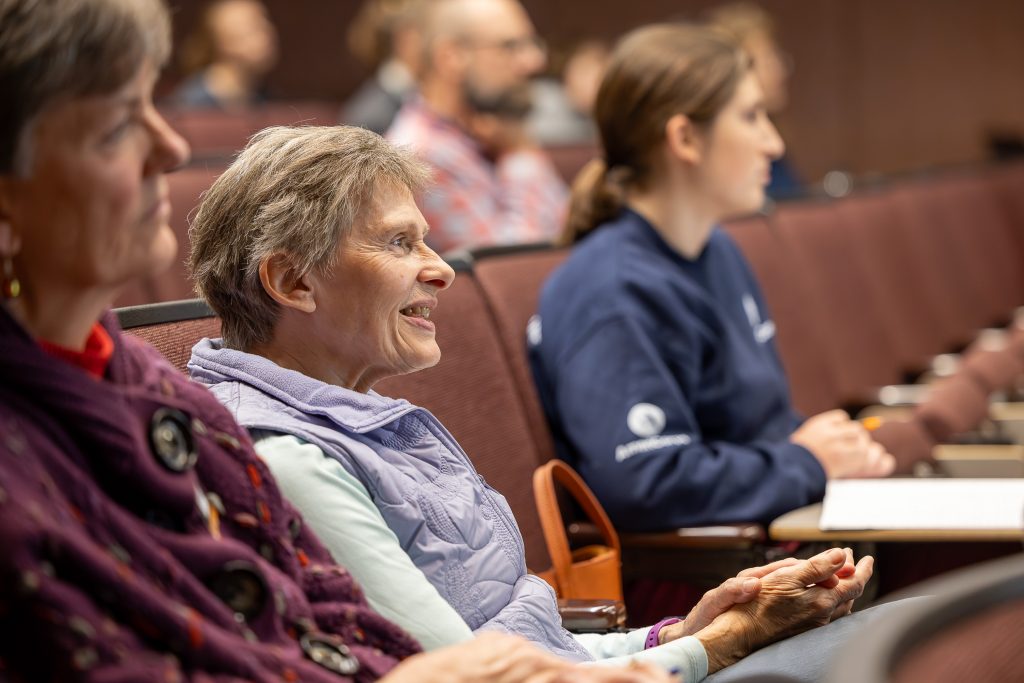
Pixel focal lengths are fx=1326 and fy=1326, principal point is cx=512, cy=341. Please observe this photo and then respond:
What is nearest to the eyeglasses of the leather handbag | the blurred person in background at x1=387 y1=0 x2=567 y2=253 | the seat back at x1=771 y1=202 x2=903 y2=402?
the blurred person in background at x1=387 y1=0 x2=567 y2=253

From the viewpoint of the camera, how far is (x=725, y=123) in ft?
7.75

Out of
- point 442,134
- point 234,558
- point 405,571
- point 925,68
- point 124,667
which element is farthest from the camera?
point 925,68

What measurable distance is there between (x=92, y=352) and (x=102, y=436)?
0.34 ft

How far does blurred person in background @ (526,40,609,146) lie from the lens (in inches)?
266

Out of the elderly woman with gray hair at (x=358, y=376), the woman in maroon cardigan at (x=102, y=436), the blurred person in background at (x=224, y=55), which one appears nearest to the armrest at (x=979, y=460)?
the elderly woman with gray hair at (x=358, y=376)

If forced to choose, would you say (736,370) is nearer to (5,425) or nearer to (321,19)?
(5,425)

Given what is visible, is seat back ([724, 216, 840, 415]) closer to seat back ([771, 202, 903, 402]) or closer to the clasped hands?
seat back ([771, 202, 903, 402])

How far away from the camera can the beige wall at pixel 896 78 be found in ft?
27.8

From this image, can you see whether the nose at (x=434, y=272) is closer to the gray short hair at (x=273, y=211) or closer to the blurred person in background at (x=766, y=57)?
the gray short hair at (x=273, y=211)

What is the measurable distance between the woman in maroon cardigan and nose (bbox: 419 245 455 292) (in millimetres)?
426

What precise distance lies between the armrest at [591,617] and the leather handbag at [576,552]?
74 millimetres

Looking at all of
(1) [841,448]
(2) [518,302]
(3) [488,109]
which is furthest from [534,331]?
(3) [488,109]

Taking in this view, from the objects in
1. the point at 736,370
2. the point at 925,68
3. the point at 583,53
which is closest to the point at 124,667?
the point at 736,370

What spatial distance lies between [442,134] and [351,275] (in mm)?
2447
